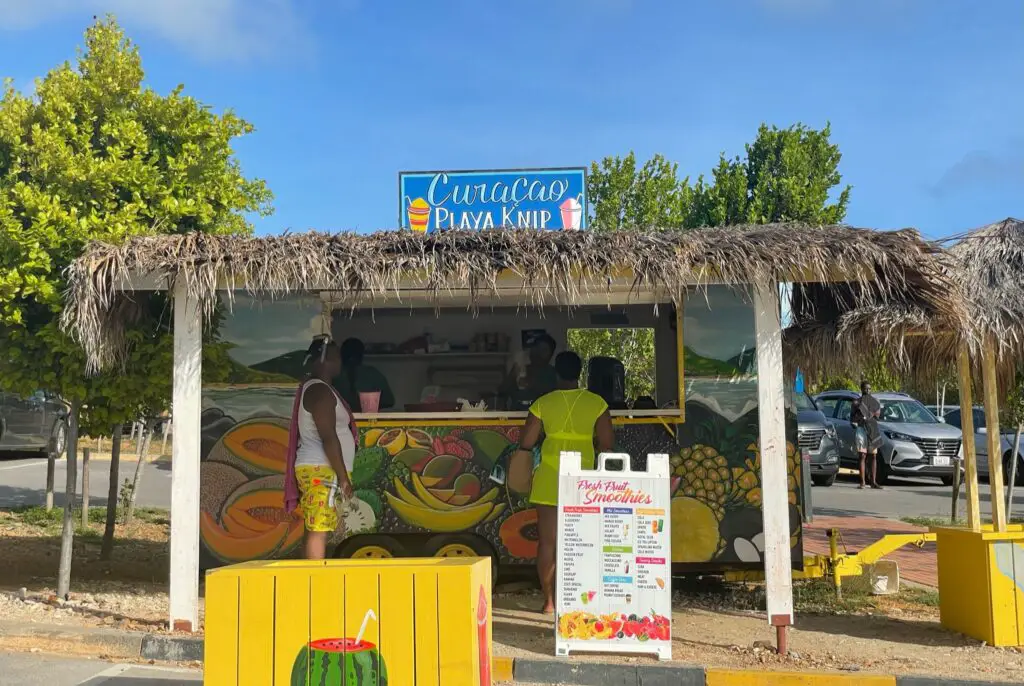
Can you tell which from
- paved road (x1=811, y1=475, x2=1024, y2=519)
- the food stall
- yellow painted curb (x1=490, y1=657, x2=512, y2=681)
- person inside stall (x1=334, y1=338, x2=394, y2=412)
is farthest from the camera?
paved road (x1=811, y1=475, x2=1024, y2=519)

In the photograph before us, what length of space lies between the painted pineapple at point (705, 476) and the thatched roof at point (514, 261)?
231 centimetres

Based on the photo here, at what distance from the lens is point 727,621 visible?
7512 millimetres

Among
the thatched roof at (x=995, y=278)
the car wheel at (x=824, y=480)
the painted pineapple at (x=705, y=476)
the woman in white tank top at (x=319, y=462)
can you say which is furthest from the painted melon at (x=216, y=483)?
the car wheel at (x=824, y=480)

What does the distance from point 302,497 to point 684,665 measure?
2.88 metres

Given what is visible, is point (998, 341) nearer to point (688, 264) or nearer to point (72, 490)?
point (688, 264)

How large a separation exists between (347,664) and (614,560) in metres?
2.49

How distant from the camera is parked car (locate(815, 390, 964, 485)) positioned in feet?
61.8

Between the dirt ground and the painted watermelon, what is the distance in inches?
91.7

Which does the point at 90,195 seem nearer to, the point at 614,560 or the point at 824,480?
the point at 614,560

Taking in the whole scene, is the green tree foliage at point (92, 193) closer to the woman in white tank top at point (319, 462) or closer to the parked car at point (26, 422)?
the woman in white tank top at point (319, 462)

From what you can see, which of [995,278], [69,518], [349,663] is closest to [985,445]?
[995,278]

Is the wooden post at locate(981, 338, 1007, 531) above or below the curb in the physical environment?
above

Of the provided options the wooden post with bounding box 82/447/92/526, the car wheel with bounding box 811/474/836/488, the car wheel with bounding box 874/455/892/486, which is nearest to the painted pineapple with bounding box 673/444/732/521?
the wooden post with bounding box 82/447/92/526

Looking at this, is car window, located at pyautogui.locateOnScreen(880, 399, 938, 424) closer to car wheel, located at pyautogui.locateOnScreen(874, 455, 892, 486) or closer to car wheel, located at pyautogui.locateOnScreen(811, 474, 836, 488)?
car wheel, located at pyautogui.locateOnScreen(874, 455, 892, 486)
